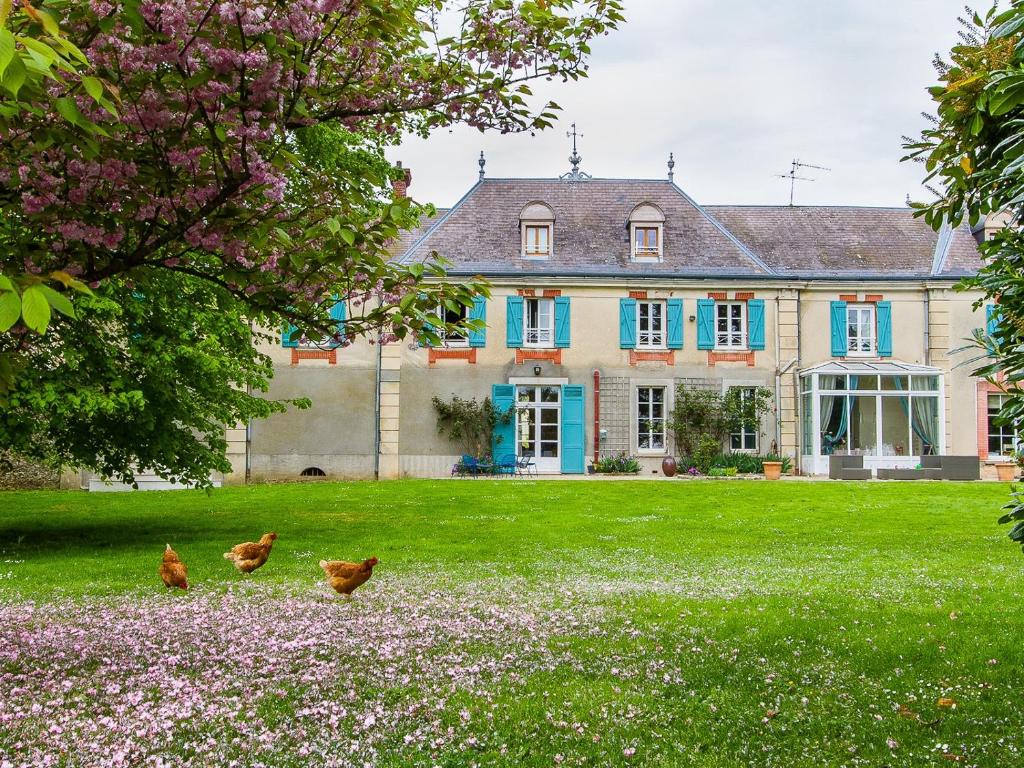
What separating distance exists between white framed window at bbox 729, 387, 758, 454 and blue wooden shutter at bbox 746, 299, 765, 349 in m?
1.21

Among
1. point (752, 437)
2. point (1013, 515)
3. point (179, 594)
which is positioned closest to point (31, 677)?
point (179, 594)

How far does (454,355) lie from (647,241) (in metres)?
6.04

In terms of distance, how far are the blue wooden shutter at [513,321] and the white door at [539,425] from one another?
1202 mm

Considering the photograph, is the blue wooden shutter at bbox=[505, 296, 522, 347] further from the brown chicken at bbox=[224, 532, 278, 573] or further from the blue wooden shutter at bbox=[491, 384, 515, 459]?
the brown chicken at bbox=[224, 532, 278, 573]

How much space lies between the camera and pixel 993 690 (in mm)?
4391

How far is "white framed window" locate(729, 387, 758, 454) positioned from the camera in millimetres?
23562

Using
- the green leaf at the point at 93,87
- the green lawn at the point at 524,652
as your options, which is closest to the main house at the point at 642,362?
the green lawn at the point at 524,652

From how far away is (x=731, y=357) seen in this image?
2380 cm

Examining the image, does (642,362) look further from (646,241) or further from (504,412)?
(504,412)

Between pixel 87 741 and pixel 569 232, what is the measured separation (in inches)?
867

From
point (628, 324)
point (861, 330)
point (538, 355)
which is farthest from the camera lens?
point (861, 330)

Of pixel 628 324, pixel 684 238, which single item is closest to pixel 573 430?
pixel 628 324

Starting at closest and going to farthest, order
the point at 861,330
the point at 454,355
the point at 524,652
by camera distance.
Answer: the point at 524,652 → the point at 454,355 → the point at 861,330

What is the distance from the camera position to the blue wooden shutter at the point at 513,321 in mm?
23469
